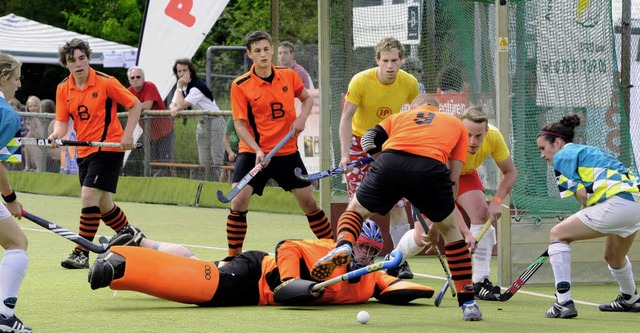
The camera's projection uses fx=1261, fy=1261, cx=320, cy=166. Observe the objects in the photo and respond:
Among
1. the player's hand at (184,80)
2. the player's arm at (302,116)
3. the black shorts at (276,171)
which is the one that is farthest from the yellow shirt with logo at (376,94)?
the player's hand at (184,80)

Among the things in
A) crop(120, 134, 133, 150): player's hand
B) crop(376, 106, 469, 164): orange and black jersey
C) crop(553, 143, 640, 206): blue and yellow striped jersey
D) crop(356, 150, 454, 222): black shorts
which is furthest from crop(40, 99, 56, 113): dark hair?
crop(553, 143, 640, 206): blue and yellow striped jersey

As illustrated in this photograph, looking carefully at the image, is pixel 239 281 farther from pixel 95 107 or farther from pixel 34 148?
pixel 34 148

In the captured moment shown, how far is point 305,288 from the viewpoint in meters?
6.66

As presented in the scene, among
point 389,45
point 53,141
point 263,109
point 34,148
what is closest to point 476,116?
point 389,45

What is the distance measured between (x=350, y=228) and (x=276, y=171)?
82.1 inches

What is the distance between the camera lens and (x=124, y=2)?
98.8ft

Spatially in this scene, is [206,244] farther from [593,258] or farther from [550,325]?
[550,325]

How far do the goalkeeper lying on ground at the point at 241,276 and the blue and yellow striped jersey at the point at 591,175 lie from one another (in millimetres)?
979

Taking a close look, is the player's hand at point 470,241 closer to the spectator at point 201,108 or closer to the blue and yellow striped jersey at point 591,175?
the blue and yellow striped jersey at point 591,175

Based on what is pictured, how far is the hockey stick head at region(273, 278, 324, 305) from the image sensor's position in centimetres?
666

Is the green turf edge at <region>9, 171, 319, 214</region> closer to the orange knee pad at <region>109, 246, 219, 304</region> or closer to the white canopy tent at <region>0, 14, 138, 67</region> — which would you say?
the white canopy tent at <region>0, 14, 138, 67</region>

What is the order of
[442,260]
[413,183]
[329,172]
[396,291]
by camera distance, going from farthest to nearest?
[329,172] → [442,260] → [396,291] → [413,183]

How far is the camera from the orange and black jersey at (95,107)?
909 cm

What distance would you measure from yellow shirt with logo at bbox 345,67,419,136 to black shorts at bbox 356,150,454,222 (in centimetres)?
209
